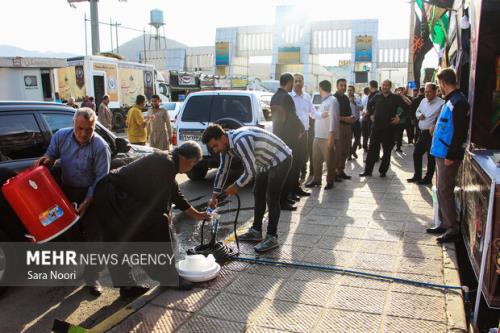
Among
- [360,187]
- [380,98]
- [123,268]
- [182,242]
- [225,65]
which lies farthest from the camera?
[225,65]

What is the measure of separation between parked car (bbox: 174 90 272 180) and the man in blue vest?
3953 millimetres

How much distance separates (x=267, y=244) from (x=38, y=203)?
93.7 inches

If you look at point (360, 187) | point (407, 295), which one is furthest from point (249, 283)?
point (360, 187)

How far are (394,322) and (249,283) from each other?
1.33 metres

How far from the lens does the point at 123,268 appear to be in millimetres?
3992

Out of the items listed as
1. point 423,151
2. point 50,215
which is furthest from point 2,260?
point 423,151

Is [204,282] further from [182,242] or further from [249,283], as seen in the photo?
[182,242]

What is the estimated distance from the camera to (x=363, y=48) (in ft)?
175

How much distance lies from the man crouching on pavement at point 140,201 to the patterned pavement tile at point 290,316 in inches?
32.8

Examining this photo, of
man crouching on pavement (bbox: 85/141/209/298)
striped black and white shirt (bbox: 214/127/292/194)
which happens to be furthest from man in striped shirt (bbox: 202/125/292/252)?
man crouching on pavement (bbox: 85/141/209/298)

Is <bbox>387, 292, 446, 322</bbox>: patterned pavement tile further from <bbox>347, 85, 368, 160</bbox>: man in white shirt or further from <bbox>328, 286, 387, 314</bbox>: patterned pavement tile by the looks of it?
<bbox>347, 85, 368, 160</bbox>: man in white shirt

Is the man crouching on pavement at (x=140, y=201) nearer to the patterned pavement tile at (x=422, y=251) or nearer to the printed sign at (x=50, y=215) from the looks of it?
the printed sign at (x=50, y=215)

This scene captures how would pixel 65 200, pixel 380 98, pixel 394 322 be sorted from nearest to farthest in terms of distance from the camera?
pixel 394 322 → pixel 65 200 → pixel 380 98

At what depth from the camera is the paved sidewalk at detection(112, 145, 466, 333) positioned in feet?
11.2
